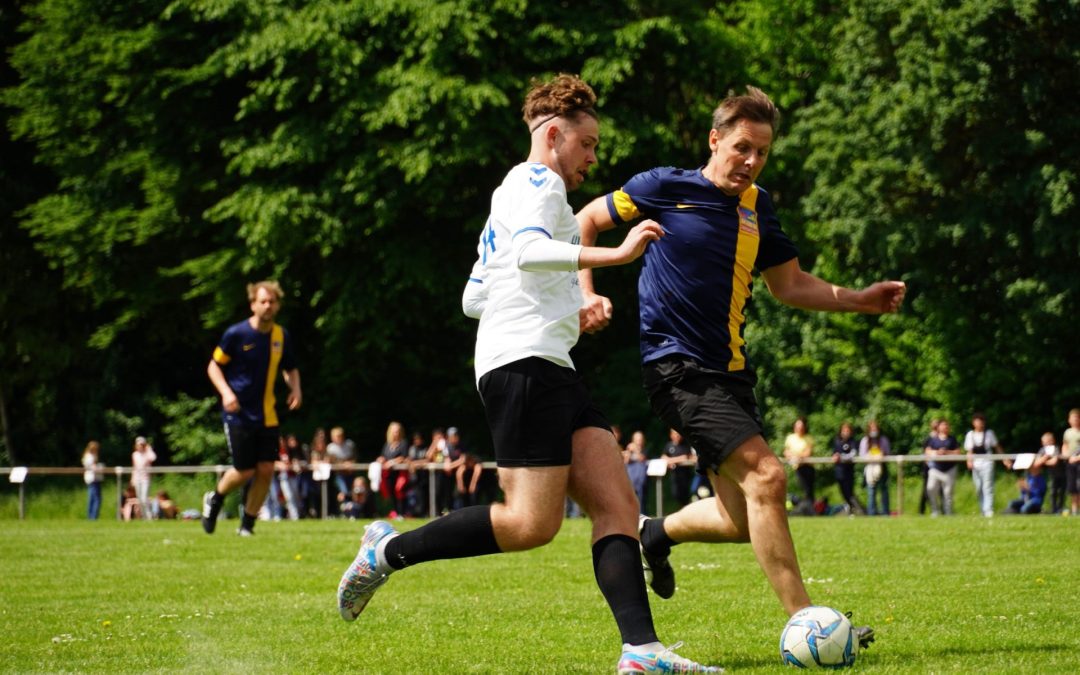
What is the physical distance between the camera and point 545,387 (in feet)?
19.5

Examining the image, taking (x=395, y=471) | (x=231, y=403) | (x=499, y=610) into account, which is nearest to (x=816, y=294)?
(x=499, y=610)

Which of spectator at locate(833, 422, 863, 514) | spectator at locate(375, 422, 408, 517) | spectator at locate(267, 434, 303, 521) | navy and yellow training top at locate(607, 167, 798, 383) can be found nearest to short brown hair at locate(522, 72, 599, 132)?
navy and yellow training top at locate(607, 167, 798, 383)

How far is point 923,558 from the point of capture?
12469 millimetres

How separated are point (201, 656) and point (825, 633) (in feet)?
9.24

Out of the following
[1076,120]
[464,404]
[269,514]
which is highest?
[1076,120]

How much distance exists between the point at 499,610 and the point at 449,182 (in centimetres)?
2237

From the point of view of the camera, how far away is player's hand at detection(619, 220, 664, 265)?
18.1 feet

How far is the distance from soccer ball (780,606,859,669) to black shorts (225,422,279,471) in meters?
9.57

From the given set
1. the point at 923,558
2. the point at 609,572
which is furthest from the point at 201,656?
the point at 923,558

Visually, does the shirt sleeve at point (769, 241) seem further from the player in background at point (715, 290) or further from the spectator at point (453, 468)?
the spectator at point (453, 468)

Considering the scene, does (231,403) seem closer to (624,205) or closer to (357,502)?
(624,205)

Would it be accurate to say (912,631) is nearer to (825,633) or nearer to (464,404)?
(825,633)

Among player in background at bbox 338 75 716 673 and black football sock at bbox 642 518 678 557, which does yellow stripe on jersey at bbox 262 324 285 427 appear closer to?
black football sock at bbox 642 518 678 557

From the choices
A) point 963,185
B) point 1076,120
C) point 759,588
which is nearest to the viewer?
point 759,588
